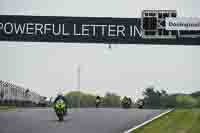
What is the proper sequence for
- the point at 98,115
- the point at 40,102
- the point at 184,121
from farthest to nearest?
the point at 40,102
the point at 98,115
the point at 184,121

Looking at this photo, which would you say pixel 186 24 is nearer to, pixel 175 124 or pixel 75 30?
pixel 75 30

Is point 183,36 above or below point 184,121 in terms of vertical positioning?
above

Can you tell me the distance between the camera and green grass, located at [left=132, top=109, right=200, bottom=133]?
72.5 feet

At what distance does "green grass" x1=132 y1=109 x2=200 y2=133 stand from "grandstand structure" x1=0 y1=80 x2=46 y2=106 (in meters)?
27.0

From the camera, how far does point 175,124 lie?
24.7 metres

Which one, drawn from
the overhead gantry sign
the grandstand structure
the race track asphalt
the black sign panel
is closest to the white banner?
the overhead gantry sign

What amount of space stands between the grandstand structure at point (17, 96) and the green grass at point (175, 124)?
27038 millimetres

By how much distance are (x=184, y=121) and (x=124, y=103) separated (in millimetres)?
18256

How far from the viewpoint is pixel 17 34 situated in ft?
108

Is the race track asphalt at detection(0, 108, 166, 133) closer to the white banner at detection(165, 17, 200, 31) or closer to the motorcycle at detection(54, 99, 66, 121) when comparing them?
the motorcycle at detection(54, 99, 66, 121)

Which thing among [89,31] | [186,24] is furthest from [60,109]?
[186,24]

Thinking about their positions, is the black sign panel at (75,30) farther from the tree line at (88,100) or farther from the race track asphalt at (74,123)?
the tree line at (88,100)

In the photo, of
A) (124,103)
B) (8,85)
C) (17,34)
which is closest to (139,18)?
(17,34)

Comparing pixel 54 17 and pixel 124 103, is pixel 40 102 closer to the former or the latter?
pixel 124 103
